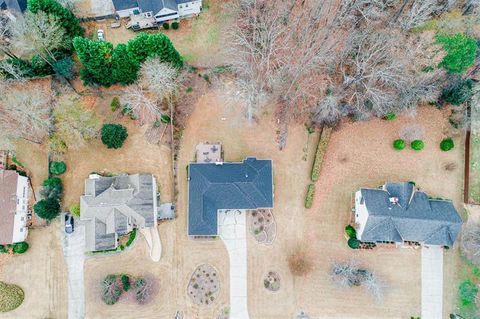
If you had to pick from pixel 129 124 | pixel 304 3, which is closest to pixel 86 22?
pixel 129 124

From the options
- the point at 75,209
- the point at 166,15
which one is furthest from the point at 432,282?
the point at 166,15

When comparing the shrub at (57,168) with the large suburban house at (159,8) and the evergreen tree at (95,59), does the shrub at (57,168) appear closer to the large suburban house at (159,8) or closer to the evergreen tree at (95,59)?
the evergreen tree at (95,59)

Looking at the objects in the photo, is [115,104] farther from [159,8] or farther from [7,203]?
[7,203]

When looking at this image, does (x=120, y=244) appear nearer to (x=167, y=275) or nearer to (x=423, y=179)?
(x=167, y=275)

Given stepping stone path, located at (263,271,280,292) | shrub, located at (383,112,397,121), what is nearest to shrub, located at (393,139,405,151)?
shrub, located at (383,112,397,121)

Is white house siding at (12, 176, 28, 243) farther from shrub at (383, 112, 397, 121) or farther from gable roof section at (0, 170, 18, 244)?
shrub at (383, 112, 397, 121)

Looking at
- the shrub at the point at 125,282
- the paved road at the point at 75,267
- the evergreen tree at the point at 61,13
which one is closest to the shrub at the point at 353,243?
the shrub at the point at 125,282
